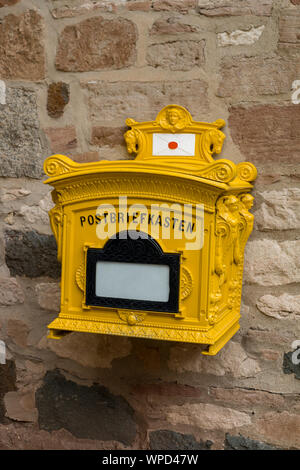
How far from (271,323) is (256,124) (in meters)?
0.63

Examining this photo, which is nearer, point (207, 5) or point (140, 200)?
point (140, 200)

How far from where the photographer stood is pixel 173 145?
169 cm

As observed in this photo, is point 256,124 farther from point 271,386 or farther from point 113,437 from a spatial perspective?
point 113,437

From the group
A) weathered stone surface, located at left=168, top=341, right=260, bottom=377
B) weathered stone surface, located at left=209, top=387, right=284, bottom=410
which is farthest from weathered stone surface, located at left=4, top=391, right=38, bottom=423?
weathered stone surface, located at left=209, top=387, right=284, bottom=410

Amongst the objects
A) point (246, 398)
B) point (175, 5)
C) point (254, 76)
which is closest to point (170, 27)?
point (175, 5)

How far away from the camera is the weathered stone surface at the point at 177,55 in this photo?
169 cm

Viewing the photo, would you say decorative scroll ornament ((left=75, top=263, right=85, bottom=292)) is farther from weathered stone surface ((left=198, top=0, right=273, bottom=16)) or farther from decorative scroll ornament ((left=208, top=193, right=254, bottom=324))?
weathered stone surface ((left=198, top=0, right=273, bottom=16))

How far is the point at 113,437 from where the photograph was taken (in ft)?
5.99

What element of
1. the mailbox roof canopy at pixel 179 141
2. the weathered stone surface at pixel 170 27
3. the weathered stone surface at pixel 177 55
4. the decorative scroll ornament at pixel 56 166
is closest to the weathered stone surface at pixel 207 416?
the mailbox roof canopy at pixel 179 141

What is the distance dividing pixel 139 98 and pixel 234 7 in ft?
1.34

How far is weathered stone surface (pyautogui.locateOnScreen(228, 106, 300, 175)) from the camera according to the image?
1.62 m

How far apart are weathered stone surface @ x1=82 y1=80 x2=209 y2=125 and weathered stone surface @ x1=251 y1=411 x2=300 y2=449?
39.2 inches

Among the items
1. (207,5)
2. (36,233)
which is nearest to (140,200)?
(36,233)

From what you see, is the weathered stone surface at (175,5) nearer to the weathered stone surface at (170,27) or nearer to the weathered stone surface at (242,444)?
the weathered stone surface at (170,27)
